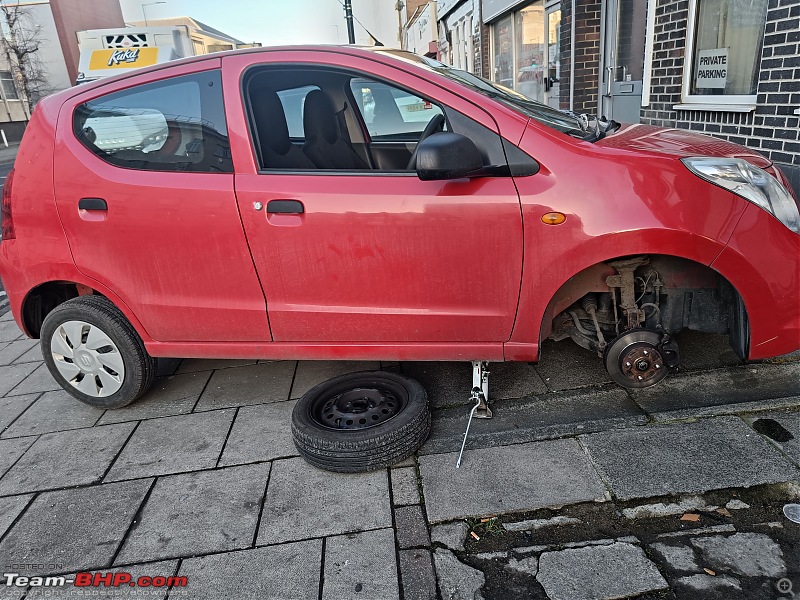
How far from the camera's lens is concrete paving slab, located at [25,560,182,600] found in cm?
217

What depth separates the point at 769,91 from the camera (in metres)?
4.73

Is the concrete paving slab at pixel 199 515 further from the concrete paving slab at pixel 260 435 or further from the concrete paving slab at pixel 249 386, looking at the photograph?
the concrete paving slab at pixel 249 386

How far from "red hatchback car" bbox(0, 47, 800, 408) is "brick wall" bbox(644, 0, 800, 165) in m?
2.14

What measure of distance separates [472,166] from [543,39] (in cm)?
933

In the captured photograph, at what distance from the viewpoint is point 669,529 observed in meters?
2.25

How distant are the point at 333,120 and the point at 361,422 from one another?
181cm

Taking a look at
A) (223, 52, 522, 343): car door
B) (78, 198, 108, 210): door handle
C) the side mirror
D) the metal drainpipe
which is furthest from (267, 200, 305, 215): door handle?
the metal drainpipe

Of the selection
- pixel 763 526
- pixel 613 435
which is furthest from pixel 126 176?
pixel 763 526

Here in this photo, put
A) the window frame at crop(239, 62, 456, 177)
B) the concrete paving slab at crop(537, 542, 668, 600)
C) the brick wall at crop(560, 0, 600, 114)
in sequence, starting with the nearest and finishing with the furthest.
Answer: the concrete paving slab at crop(537, 542, 668, 600)
the window frame at crop(239, 62, 456, 177)
the brick wall at crop(560, 0, 600, 114)

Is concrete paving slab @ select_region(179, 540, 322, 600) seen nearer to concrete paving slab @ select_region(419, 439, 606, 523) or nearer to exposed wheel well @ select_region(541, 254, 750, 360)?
concrete paving slab @ select_region(419, 439, 606, 523)

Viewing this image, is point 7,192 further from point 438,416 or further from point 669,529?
point 669,529

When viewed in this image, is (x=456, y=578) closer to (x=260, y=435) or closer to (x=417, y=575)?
(x=417, y=575)

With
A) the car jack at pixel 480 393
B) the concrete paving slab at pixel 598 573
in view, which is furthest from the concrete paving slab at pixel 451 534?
Result: the car jack at pixel 480 393

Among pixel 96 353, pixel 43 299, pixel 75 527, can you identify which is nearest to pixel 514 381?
pixel 75 527
